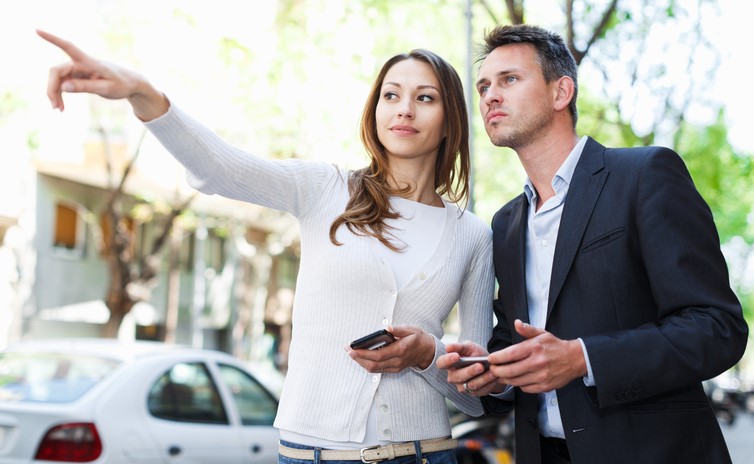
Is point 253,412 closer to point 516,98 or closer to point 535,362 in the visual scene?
point 516,98

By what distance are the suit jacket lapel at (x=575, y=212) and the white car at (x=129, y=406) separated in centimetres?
398

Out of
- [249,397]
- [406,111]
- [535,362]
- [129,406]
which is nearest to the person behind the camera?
[535,362]

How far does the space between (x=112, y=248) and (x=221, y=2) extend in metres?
6.12

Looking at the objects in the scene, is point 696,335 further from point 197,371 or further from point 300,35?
point 300,35

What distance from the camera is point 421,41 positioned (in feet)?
58.9

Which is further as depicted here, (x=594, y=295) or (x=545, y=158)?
(x=545, y=158)

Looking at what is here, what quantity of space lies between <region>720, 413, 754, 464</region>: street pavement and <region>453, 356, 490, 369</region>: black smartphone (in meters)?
14.9

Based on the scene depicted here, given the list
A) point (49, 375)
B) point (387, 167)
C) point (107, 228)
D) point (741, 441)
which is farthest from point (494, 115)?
point (741, 441)

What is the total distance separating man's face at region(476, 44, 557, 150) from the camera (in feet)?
10.6

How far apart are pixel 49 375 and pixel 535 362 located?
190 inches

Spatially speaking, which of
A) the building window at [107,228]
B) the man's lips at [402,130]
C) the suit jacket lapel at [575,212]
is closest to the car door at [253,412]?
the man's lips at [402,130]

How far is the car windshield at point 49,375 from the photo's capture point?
241 inches

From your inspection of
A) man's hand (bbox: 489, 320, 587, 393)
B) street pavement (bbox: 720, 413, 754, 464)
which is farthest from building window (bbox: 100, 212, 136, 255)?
man's hand (bbox: 489, 320, 587, 393)

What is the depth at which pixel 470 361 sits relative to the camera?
108 inches
